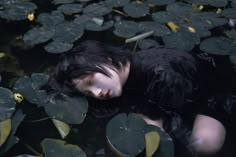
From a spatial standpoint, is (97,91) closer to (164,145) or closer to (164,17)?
(164,145)

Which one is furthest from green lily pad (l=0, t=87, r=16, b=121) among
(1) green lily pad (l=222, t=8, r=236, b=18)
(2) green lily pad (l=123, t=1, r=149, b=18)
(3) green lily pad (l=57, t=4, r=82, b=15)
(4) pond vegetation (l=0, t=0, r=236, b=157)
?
(1) green lily pad (l=222, t=8, r=236, b=18)

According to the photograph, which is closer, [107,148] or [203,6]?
[107,148]

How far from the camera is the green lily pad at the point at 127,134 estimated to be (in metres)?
0.97

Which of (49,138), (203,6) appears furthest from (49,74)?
(203,6)

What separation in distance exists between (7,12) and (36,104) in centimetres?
61

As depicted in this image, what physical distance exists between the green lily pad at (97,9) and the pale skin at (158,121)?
50 centimetres

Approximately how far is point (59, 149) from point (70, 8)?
79 centimetres

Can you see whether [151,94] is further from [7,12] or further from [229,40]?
[7,12]

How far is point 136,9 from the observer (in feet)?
5.14

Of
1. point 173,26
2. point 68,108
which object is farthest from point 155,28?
point 68,108

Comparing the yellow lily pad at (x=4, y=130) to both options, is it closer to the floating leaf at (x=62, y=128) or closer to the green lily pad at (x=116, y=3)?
the floating leaf at (x=62, y=128)

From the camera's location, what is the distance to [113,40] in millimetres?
1453

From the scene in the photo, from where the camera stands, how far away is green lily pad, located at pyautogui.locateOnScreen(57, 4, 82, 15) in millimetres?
1571

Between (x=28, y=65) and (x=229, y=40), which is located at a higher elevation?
(x=229, y=40)
